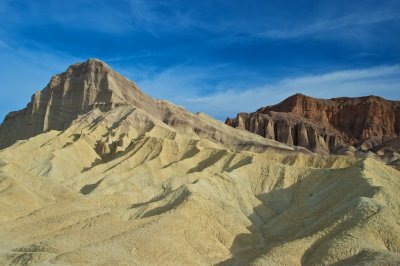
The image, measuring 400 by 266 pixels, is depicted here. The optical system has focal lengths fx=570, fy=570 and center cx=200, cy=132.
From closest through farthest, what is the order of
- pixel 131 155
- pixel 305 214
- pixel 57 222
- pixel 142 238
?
pixel 142 238, pixel 57 222, pixel 305 214, pixel 131 155

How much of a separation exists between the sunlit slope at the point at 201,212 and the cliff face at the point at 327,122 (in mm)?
76179

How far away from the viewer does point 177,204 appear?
4481 centimetres

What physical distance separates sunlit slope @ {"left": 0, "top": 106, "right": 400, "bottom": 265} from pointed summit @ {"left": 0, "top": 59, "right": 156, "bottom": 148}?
34.5 m

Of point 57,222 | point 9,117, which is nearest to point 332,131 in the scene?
point 9,117

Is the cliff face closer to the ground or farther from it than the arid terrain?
farther from it

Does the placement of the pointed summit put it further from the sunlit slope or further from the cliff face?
the cliff face

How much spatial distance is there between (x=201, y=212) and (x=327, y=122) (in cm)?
13350

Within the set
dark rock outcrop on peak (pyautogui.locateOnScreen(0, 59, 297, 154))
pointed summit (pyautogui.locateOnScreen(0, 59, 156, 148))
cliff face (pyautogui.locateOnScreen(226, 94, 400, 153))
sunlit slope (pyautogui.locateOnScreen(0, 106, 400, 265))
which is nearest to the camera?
sunlit slope (pyautogui.locateOnScreen(0, 106, 400, 265))

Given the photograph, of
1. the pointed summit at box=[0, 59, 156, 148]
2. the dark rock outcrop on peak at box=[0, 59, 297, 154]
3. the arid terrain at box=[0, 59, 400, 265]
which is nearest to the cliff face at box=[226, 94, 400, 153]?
the dark rock outcrop on peak at box=[0, 59, 297, 154]

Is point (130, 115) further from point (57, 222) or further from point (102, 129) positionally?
point (57, 222)

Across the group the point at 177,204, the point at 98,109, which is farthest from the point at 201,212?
the point at 98,109

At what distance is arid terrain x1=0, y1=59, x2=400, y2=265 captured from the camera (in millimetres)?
36312

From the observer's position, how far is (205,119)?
128250 millimetres

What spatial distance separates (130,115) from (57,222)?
6017 centimetres
